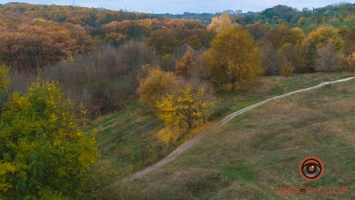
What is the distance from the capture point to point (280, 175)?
67.0 ft

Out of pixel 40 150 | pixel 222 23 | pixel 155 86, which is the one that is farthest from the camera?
pixel 222 23

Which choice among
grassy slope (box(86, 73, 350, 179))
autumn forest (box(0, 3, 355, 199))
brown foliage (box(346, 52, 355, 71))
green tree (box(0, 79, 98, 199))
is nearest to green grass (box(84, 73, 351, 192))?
grassy slope (box(86, 73, 350, 179))

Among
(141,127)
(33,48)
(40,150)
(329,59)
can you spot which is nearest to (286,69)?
(329,59)

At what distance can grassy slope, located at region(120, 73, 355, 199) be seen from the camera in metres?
19.0

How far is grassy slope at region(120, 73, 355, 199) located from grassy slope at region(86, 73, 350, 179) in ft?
12.0

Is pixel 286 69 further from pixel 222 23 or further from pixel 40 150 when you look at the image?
pixel 40 150

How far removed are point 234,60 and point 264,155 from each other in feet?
81.6

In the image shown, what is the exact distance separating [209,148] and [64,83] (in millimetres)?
32967

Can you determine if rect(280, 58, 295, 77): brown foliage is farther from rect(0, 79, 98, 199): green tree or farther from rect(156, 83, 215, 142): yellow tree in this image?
rect(0, 79, 98, 199): green tree

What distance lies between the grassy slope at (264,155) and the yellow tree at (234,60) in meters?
11.4

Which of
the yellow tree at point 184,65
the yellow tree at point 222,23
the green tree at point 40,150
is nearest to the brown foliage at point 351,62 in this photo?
the yellow tree at point 184,65

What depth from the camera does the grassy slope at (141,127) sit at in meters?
29.1

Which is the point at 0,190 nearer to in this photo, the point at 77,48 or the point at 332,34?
the point at 77,48

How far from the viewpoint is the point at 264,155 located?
24188mm
